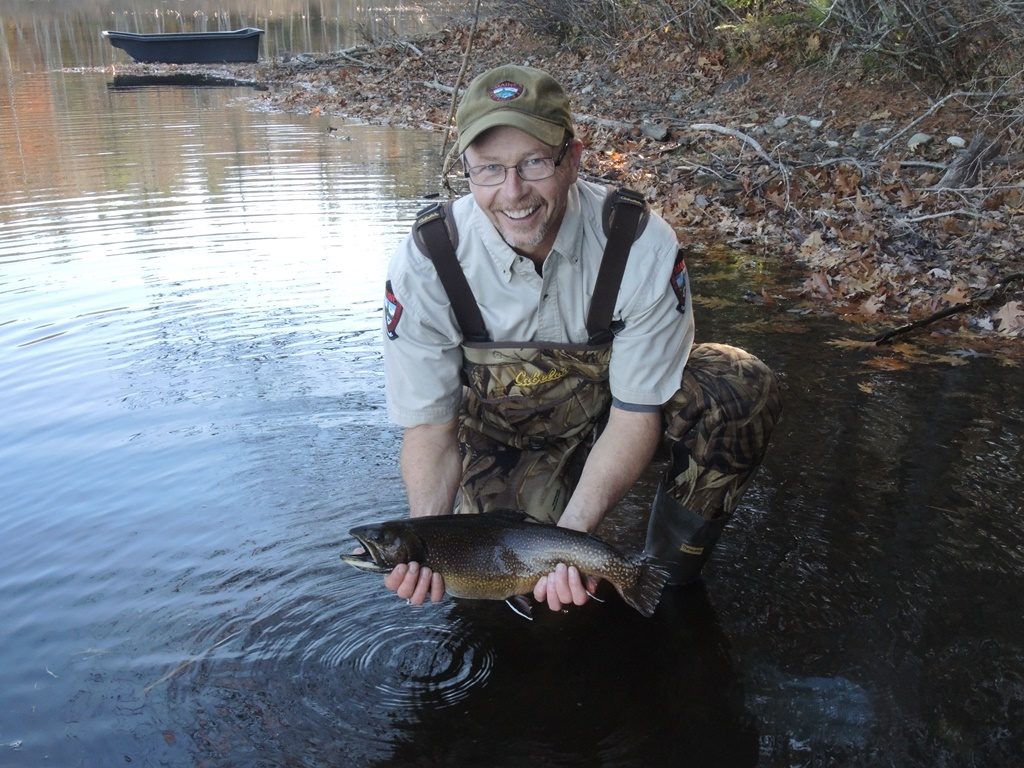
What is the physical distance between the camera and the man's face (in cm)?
331

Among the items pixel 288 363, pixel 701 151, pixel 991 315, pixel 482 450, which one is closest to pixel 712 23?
pixel 701 151

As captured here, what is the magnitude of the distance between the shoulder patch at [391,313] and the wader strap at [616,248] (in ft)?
2.41

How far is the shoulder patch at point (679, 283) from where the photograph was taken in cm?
357

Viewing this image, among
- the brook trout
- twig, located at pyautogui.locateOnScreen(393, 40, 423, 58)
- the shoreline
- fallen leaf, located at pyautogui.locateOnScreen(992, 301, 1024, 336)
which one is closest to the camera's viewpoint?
the brook trout

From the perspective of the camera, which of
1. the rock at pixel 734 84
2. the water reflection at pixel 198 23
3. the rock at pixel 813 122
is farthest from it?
the water reflection at pixel 198 23

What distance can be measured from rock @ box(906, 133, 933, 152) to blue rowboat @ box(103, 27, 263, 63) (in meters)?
28.6

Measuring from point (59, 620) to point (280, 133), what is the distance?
644 inches

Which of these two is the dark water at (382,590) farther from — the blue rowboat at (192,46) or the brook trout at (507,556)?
the blue rowboat at (192,46)

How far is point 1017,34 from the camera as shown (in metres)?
9.91

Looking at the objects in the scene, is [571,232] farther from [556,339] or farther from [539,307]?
[556,339]

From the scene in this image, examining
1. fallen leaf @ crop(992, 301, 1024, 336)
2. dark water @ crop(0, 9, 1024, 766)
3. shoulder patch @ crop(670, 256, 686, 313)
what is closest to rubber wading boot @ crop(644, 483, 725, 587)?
dark water @ crop(0, 9, 1024, 766)

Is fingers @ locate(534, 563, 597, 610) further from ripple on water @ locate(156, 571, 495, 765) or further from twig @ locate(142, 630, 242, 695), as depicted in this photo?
twig @ locate(142, 630, 242, 695)

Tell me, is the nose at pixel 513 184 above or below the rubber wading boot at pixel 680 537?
above

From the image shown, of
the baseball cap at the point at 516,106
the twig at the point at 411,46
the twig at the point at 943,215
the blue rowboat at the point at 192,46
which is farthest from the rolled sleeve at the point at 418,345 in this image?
the blue rowboat at the point at 192,46
